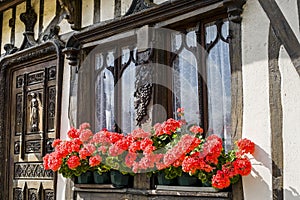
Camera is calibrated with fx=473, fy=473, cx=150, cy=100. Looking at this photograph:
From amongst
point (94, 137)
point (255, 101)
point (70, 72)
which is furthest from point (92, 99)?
point (255, 101)

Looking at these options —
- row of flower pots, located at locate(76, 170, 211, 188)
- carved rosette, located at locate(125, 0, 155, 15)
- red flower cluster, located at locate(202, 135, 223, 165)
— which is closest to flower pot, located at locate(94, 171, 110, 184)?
row of flower pots, located at locate(76, 170, 211, 188)

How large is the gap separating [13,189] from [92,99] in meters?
1.39

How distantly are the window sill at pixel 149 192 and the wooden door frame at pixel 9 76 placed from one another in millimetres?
867

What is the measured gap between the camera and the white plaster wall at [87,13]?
4.18m

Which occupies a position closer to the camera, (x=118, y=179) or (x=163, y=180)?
(x=163, y=180)

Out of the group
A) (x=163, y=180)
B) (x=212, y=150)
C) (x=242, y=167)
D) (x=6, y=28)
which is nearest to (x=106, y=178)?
(x=163, y=180)

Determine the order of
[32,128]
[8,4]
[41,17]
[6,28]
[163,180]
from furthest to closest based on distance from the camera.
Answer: [6,28] < [8,4] < [41,17] < [32,128] < [163,180]

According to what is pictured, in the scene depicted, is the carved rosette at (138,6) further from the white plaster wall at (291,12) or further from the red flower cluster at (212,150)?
the red flower cluster at (212,150)

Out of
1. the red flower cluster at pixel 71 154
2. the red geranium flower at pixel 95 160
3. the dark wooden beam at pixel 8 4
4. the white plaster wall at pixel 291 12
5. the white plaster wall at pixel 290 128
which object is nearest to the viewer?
the white plaster wall at pixel 290 128

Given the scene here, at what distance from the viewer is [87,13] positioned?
Result: 423 centimetres

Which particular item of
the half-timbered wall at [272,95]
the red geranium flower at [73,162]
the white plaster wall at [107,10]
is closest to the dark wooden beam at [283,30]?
the half-timbered wall at [272,95]

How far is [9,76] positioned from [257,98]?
3035 mm

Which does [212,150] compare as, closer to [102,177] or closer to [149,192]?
[149,192]

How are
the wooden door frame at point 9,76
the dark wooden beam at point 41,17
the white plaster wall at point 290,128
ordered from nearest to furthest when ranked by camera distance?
the white plaster wall at point 290,128 < the wooden door frame at point 9,76 < the dark wooden beam at point 41,17
